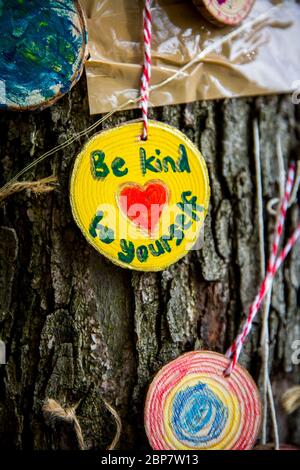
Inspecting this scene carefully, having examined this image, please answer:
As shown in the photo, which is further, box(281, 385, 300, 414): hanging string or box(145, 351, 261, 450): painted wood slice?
box(281, 385, 300, 414): hanging string

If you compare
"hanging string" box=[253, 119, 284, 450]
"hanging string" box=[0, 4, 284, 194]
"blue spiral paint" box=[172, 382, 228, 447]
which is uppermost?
"hanging string" box=[0, 4, 284, 194]

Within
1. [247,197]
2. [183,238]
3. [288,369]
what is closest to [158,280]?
[183,238]

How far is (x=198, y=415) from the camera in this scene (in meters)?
0.97

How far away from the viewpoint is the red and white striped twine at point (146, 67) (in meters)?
0.94

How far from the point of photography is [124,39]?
964 millimetres

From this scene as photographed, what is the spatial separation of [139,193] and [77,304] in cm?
25

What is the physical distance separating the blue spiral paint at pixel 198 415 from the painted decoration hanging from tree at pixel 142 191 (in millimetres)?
250

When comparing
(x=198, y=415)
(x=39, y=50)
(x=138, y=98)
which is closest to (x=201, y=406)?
(x=198, y=415)

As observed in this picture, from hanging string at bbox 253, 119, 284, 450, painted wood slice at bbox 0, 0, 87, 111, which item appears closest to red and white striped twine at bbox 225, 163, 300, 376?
hanging string at bbox 253, 119, 284, 450

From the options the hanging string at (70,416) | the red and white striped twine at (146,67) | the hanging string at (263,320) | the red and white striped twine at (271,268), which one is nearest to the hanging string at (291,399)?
the hanging string at (263,320)

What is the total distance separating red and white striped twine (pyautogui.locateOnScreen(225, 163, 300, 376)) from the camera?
3.37 ft

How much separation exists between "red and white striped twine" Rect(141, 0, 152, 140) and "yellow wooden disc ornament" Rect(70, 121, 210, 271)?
0.05 feet

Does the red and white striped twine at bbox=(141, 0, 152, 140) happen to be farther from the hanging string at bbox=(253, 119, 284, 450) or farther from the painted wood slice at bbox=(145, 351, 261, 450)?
the painted wood slice at bbox=(145, 351, 261, 450)

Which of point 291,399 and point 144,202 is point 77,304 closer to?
point 144,202
